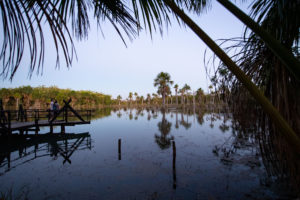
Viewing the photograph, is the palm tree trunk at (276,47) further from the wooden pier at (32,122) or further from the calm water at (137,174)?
the wooden pier at (32,122)

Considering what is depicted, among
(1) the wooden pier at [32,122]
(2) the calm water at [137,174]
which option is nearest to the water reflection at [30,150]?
(2) the calm water at [137,174]

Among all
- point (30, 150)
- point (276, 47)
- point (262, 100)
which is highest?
point (276, 47)

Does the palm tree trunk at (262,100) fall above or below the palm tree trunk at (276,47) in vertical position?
below

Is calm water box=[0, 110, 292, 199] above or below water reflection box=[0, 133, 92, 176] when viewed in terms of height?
below

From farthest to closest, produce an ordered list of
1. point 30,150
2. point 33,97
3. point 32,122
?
point 33,97
point 32,122
point 30,150

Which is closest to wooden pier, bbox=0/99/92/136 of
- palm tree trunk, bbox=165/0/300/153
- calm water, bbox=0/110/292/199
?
calm water, bbox=0/110/292/199

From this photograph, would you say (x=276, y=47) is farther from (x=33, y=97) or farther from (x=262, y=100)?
(x=33, y=97)

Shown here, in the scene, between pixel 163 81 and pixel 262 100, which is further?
pixel 163 81

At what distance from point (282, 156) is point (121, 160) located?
8.86 meters

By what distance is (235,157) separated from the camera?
8.73 m

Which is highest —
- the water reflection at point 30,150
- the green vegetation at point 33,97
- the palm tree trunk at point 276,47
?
the green vegetation at point 33,97

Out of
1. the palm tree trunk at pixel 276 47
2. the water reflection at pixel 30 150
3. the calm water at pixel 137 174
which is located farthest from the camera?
the water reflection at pixel 30 150

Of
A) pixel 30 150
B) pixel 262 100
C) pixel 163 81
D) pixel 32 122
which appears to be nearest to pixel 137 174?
pixel 262 100

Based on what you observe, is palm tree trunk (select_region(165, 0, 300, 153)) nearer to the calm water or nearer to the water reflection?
the calm water
